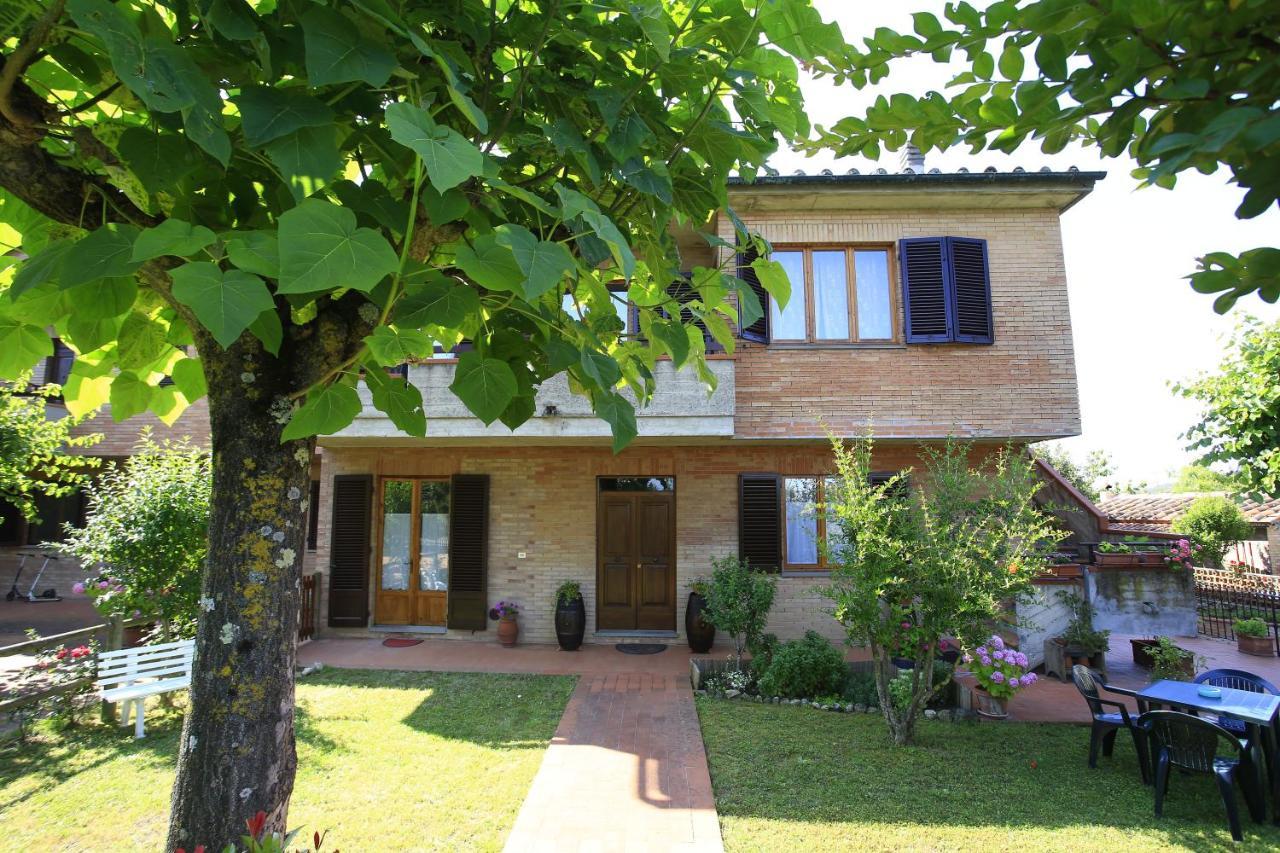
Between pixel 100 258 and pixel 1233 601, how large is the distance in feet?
64.0

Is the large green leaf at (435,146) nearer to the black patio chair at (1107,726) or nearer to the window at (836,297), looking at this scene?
the black patio chair at (1107,726)

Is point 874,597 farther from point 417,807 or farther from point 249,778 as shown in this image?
point 249,778

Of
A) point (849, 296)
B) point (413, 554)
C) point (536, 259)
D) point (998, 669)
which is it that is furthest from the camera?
point (413, 554)

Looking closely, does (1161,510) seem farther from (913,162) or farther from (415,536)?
(415,536)

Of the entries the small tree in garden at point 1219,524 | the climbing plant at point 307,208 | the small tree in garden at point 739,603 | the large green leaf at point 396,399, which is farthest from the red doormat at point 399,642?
the small tree in garden at point 1219,524

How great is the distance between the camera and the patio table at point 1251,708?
5.08 metres

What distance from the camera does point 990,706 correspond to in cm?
731

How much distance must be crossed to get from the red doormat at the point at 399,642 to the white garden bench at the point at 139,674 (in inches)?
143

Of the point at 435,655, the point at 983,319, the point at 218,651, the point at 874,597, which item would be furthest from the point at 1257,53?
the point at 435,655

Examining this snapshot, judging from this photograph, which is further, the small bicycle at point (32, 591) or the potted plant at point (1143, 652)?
the small bicycle at point (32, 591)

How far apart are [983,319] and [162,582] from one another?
11.4 m

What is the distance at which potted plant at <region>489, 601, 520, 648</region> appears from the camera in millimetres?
10797

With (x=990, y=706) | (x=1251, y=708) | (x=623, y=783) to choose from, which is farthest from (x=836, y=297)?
(x=623, y=783)

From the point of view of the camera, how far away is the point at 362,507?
37.4ft
